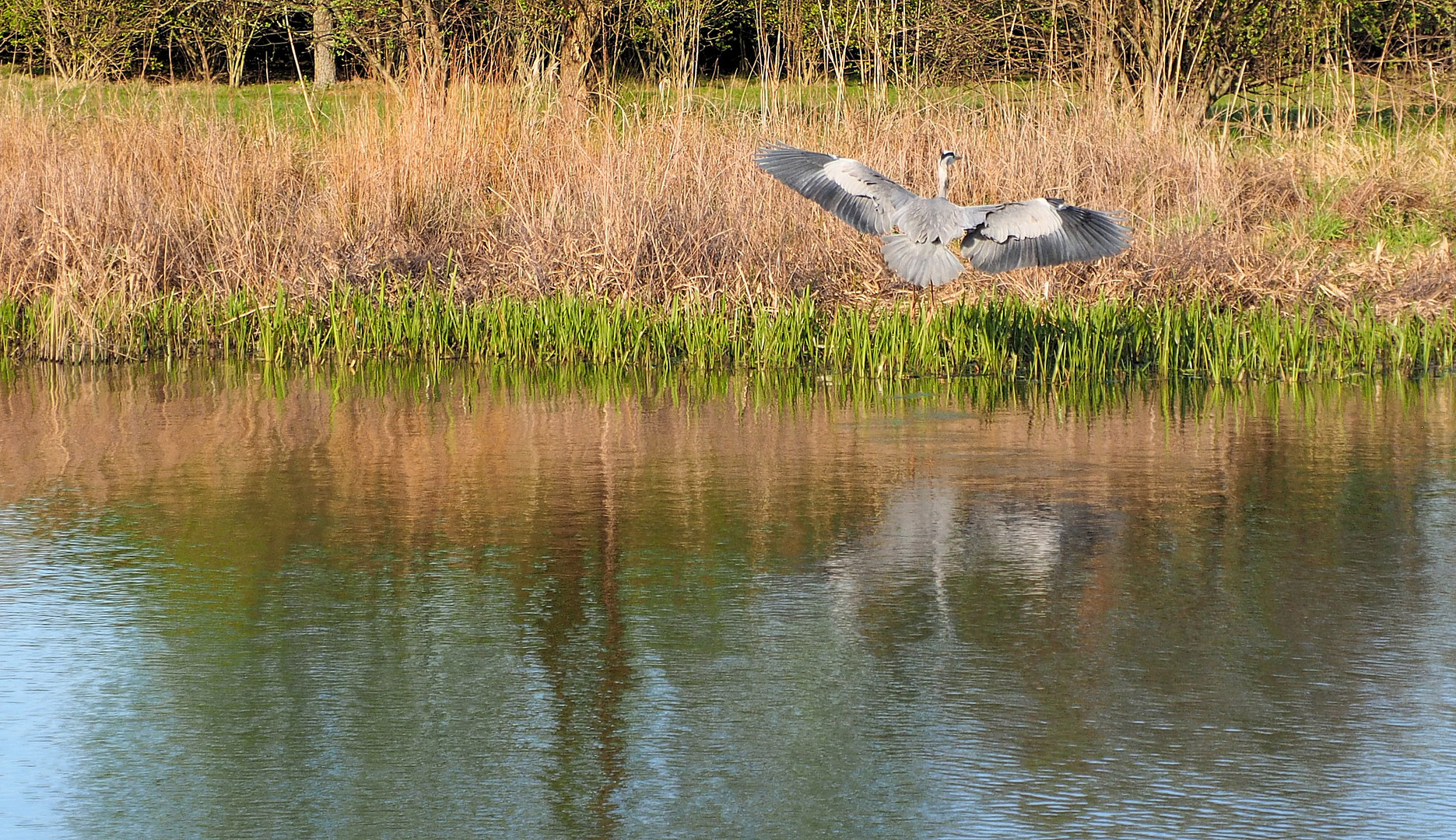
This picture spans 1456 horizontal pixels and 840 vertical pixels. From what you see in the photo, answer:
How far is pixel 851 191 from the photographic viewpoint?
767cm

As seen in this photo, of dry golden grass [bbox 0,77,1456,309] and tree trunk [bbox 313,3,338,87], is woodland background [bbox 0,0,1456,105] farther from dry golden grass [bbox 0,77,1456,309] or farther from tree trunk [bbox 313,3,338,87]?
dry golden grass [bbox 0,77,1456,309]

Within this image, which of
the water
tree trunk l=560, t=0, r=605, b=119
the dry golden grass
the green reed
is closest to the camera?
the water

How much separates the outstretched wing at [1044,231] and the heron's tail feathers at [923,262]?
17cm

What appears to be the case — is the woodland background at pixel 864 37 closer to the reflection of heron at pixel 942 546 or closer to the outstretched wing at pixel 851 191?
the outstretched wing at pixel 851 191

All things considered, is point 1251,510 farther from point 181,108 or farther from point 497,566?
point 181,108

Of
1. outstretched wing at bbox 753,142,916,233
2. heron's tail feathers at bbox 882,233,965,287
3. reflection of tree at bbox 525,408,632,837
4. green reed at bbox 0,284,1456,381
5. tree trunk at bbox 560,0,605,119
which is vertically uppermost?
tree trunk at bbox 560,0,605,119

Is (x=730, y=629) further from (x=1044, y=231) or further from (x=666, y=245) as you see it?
(x=666, y=245)

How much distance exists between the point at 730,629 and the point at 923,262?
3.66 m

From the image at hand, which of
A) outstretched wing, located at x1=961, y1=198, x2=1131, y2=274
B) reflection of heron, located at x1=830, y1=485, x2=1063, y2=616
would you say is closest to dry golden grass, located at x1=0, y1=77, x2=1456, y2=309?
outstretched wing, located at x1=961, y1=198, x2=1131, y2=274

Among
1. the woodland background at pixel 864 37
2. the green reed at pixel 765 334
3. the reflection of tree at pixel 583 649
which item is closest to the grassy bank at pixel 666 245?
the green reed at pixel 765 334

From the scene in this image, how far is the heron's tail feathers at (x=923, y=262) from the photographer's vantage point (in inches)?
283

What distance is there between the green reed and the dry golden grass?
233 millimetres

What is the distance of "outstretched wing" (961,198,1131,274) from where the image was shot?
7.21 meters

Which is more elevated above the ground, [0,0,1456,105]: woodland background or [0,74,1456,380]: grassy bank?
[0,0,1456,105]: woodland background
